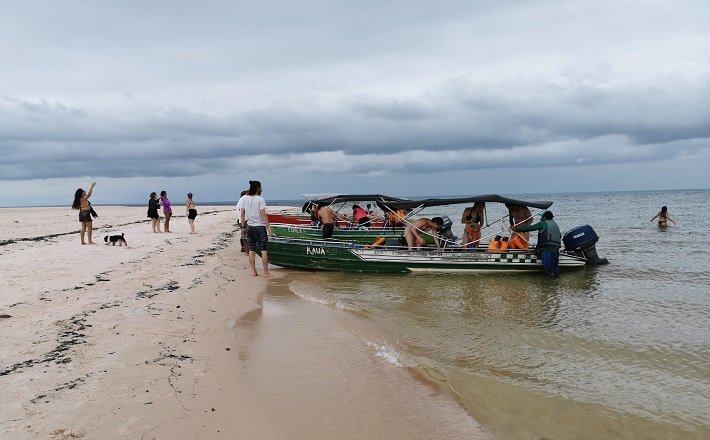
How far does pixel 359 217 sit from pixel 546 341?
1288cm

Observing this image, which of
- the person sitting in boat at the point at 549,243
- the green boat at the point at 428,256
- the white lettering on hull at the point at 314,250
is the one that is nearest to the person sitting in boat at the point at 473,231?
the green boat at the point at 428,256

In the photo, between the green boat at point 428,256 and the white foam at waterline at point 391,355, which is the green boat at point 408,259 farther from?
the white foam at waterline at point 391,355

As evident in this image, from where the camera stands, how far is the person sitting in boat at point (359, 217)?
19.2 m

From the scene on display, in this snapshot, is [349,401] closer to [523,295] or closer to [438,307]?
[438,307]

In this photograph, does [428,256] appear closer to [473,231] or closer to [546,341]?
[473,231]

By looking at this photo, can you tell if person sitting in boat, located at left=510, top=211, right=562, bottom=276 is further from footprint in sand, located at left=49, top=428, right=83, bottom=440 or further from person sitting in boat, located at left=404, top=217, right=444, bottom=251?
footprint in sand, located at left=49, top=428, right=83, bottom=440

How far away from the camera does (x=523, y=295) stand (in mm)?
10891

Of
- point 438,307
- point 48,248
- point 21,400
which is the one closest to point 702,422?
point 438,307

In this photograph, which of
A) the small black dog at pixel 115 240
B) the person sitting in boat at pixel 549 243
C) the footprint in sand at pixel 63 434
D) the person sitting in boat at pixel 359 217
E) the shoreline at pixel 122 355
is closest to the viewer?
the footprint in sand at pixel 63 434

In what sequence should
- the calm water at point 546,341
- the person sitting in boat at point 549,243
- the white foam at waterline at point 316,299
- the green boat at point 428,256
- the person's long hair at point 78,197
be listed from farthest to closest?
the person's long hair at point 78,197, the green boat at point 428,256, the person sitting in boat at point 549,243, the white foam at waterline at point 316,299, the calm water at point 546,341

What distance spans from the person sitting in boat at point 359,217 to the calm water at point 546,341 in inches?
226

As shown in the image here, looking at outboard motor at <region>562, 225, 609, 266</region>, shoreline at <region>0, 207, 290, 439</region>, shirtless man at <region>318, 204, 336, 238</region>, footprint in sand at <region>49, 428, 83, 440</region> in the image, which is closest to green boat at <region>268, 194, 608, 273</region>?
outboard motor at <region>562, 225, 609, 266</region>

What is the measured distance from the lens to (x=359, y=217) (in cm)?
1967

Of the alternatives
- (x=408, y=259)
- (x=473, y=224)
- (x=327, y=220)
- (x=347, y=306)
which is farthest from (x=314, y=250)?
(x=473, y=224)
